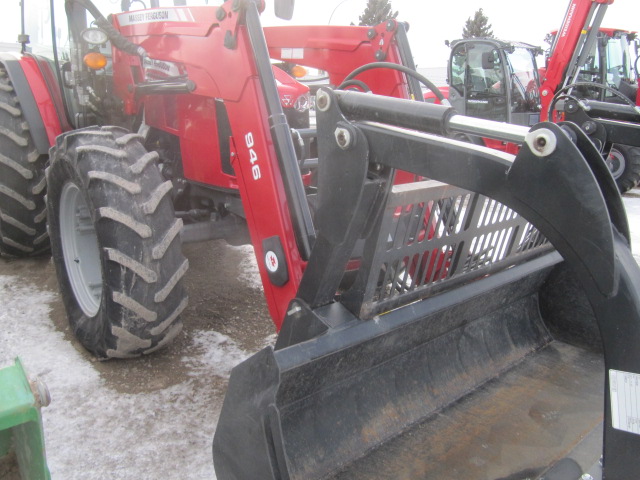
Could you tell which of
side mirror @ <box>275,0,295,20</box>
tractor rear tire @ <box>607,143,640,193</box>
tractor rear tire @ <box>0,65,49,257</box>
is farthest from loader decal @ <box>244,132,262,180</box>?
tractor rear tire @ <box>607,143,640,193</box>

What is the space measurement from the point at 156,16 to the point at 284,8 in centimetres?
77

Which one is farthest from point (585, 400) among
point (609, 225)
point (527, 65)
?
point (527, 65)

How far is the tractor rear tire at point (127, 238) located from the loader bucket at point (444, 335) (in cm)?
93

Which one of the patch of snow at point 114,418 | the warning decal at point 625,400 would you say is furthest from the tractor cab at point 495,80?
the warning decal at point 625,400

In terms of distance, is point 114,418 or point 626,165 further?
point 626,165

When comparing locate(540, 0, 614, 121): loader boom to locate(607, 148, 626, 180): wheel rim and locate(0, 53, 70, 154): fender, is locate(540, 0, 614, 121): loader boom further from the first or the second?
locate(0, 53, 70, 154): fender

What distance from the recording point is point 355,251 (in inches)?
94.3

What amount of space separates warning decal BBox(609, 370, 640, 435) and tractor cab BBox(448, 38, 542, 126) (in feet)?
26.3

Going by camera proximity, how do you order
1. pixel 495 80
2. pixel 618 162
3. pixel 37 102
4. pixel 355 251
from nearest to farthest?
pixel 355 251
pixel 37 102
pixel 618 162
pixel 495 80

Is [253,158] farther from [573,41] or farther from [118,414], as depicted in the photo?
[573,41]

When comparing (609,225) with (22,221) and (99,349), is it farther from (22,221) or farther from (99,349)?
(22,221)

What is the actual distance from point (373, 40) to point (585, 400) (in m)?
2.18

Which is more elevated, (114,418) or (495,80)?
(495,80)

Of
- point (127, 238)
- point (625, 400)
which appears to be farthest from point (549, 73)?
point (625, 400)
